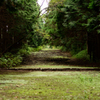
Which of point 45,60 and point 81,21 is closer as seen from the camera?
point 81,21

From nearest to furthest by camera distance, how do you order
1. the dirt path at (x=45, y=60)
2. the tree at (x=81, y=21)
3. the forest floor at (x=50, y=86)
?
the forest floor at (x=50, y=86)
the tree at (x=81, y=21)
the dirt path at (x=45, y=60)

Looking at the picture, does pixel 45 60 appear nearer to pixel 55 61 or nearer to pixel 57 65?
pixel 55 61

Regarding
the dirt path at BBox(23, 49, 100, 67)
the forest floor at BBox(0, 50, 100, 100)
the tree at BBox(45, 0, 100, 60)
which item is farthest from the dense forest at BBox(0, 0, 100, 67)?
the forest floor at BBox(0, 50, 100, 100)

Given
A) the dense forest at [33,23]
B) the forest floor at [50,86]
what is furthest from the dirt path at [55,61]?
the forest floor at [50,86]

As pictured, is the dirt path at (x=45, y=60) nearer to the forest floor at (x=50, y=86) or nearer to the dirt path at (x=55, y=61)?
the dirt path at (x=55, y=61)

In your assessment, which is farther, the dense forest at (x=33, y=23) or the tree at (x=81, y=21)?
the tree at (x=81, y=21)

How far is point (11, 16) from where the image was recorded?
13562 millimetres

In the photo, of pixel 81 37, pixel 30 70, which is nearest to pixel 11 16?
pixel 30 70

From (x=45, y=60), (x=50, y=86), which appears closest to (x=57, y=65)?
(x=45, y=60)

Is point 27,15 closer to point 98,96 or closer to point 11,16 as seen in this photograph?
point 11,16

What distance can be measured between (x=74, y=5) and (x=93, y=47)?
4.99 meters

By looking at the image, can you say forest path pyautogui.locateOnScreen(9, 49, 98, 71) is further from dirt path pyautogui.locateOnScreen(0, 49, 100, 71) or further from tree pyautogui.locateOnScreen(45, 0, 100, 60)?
tree pyautogui.locateOnScreen(45, 0, 100, 60)

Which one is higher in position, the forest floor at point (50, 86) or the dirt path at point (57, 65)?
the forest floor at point (50, 86)

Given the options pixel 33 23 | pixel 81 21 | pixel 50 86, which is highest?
pixel 81 21
